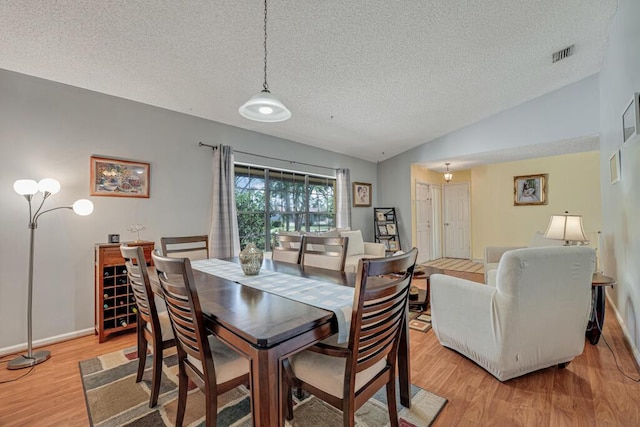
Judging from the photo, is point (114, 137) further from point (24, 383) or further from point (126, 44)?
point (24, 383)

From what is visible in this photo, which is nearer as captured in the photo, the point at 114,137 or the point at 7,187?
the point at 7,187

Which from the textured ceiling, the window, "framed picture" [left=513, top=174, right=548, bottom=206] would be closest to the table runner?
the textured ceiling

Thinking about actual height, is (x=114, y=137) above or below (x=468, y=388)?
above

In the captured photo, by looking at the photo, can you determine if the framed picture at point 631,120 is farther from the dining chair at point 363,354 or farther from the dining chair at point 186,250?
the dining chair at point 186,250

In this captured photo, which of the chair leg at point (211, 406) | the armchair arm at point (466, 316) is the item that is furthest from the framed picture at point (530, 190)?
the chair leg at point (211, 406)

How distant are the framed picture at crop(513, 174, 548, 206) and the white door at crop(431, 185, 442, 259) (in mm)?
1672

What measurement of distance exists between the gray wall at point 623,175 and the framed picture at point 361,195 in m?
3.81

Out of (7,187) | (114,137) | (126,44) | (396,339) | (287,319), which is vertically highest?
(126,44)

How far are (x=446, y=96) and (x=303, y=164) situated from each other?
8.20 ft

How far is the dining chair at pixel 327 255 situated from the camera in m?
2.25

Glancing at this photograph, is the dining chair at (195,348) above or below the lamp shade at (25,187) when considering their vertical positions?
below

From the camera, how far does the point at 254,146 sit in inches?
167

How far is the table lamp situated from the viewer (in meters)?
2.83

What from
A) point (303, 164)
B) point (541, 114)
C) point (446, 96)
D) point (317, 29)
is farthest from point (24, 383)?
point (541, 114)
